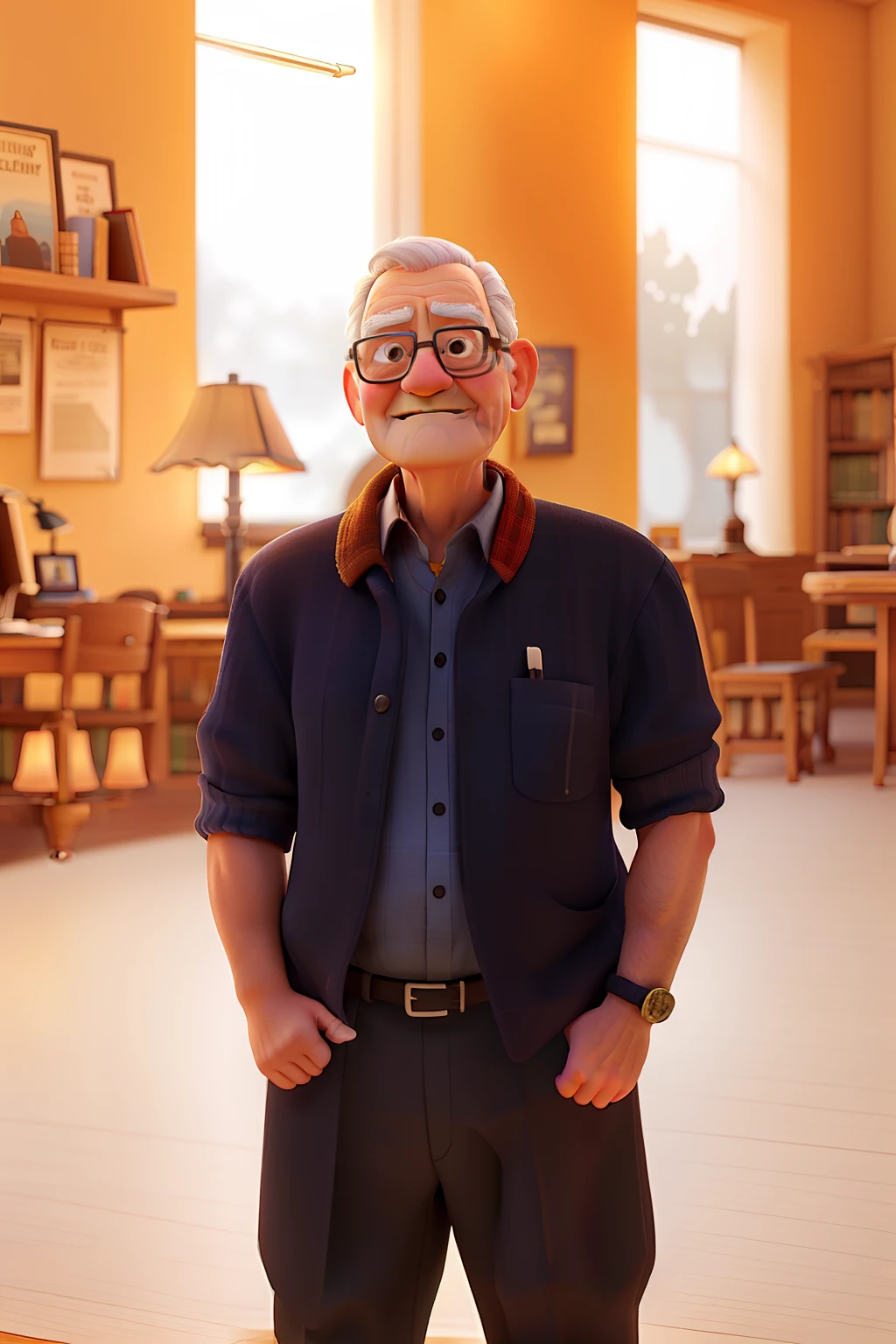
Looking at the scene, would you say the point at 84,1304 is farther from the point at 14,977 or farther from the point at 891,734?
the point at 891,734

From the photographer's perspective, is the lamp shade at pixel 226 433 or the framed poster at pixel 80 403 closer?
the lamp shade at pixel 226 433

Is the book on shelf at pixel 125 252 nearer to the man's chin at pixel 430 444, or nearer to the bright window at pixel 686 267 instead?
the bright window at pixel 686 267

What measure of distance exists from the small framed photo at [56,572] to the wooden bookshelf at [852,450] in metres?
5.36

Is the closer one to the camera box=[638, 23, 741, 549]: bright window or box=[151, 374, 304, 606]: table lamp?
box=[151, 374, 304, 606]: table lamp

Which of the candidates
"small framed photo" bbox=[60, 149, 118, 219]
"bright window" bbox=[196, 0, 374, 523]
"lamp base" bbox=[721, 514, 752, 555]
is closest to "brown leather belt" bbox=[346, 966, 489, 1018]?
"small framed photo" bbox=[60, 149, 118, 219]

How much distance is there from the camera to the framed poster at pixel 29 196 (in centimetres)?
533

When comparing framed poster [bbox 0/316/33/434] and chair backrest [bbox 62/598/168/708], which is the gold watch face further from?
framed poster [bbox 0/316/33/434]

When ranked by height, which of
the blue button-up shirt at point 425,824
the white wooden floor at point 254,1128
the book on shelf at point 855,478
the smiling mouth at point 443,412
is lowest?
the white wooden floor at point 254,1128

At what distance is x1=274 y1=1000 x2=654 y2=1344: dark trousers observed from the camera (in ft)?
3.68

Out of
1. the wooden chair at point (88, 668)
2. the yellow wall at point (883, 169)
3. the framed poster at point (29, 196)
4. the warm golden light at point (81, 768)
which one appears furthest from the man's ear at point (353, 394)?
the yellow wall at point (883, 169)

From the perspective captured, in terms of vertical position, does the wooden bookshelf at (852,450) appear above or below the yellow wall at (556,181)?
below

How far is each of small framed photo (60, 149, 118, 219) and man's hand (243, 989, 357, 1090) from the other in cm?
508

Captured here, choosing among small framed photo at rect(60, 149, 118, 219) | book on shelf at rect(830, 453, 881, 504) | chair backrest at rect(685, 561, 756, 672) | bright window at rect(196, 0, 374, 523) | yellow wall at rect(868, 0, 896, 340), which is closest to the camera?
small framed photo at rect(60, 149, 118, 219)

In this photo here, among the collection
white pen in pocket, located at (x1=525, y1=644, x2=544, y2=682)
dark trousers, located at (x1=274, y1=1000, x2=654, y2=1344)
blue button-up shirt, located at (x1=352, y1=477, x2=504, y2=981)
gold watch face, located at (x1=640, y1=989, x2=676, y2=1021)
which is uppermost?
white pen in pocket, located at (x1=525, y1=644, x2=544, y2=682)
